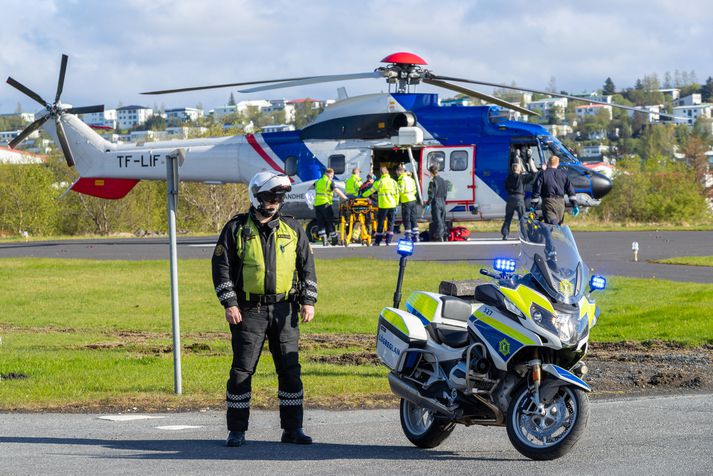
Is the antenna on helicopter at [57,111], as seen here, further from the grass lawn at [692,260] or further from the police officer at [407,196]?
the grass lawn at [692,260]

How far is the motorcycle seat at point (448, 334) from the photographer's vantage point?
319 inches

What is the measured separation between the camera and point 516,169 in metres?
28.9

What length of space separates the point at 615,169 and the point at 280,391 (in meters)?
64.0

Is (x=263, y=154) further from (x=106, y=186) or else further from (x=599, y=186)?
(x=599, y=186)

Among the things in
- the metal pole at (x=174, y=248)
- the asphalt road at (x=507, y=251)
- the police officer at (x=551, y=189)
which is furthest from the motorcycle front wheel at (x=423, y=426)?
the police officer at (x=551, y=189)

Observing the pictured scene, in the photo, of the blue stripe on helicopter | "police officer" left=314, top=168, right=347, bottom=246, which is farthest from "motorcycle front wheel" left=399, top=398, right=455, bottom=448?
the blue stripe on helicopter

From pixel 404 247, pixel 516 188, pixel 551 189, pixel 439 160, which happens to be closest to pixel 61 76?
pixel 439 160

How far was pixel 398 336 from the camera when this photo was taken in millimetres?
8367

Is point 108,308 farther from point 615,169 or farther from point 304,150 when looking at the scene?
point 615,169

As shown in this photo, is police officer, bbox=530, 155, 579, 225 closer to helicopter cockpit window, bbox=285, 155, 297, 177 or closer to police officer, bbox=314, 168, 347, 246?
police officer, bbox=314, 168, 347, 246

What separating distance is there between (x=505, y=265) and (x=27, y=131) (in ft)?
90.2

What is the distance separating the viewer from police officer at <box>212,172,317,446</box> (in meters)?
8.41

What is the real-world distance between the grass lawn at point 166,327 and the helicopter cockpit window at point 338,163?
5.58m

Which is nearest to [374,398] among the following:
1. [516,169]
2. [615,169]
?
[516,169]
